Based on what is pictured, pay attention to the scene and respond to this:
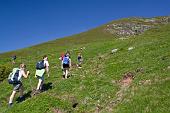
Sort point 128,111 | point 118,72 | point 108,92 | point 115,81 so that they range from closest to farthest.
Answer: point 128,111 → point 108,92 → point 115,81 → point 118,72

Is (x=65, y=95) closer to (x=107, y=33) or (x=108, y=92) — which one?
(x=108, y=92)

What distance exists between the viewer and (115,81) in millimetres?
34250

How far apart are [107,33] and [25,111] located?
5113 inches

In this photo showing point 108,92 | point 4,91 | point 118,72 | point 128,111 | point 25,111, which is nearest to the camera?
point 128,111

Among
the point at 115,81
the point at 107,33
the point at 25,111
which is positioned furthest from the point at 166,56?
the point at 107,33

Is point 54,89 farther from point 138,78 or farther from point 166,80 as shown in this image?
point 166,80

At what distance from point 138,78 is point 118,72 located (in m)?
4.48

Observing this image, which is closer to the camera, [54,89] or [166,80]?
[166,80]

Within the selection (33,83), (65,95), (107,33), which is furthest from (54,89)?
(107,33)

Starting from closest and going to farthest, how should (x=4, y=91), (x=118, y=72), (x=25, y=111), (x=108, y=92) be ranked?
(x=25, y=111)
(x=108, y=92)
(x=118, y=72)
(x=4, y=91)

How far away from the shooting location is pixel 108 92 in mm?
31375

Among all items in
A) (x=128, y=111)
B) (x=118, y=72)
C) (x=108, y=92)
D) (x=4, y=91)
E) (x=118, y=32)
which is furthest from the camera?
(x=118, y=32)

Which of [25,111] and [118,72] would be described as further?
[118,72]

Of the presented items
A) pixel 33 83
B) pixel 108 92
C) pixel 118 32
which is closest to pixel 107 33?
pixel 118 32
